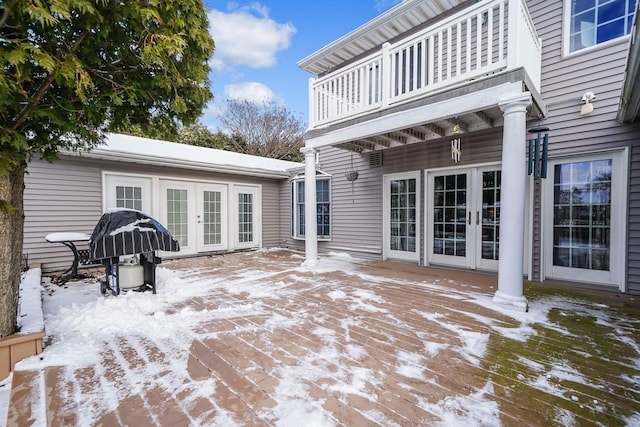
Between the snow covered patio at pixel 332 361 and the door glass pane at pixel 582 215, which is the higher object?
the door glass pane at pixel 582 215

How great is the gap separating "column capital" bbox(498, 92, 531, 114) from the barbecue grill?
4.37 metres

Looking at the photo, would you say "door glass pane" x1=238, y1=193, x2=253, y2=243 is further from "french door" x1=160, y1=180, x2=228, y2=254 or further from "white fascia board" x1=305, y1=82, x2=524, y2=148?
"white fascia board" x1=305, y1=82, x2=524, y2=148

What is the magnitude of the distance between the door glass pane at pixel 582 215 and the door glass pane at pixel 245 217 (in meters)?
6.99

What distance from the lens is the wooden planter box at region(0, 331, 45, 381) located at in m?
2.12

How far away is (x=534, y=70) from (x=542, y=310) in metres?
3.30

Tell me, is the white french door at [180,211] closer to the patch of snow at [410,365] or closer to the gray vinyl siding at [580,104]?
the patch of snow at [410,365]

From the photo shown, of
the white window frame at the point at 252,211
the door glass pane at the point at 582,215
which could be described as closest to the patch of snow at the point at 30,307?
the white window frame at the point at 252,211

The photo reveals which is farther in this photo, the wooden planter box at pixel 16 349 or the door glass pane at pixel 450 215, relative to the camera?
the door glass pane at pixel 450 215

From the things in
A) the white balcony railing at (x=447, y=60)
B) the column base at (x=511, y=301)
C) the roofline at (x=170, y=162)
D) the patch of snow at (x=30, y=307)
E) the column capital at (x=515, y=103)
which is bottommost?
the column base at (x=511, y=301)

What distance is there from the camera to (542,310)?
129 inches

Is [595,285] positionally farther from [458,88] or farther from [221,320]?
[221,320]

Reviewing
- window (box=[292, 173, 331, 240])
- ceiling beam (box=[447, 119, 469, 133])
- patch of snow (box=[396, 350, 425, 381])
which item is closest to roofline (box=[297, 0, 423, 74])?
ceiling beam (box=[447, 119, 469, 133])

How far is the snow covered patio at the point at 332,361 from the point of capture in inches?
65.2

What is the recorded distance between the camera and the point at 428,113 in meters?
4.02
